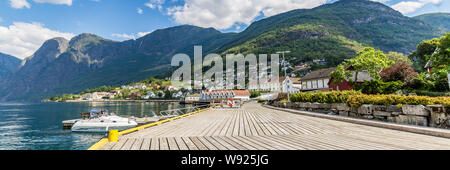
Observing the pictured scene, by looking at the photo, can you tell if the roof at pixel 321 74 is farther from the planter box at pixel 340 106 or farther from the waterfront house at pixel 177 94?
the waterfront house at pixel 177 94

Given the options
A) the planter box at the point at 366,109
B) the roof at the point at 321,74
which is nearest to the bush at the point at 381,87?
the planter box at the point at 366,109

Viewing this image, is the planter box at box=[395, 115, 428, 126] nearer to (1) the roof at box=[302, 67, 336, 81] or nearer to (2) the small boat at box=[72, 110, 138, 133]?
(2) the small boat at box=[72, 110, 138, 133]

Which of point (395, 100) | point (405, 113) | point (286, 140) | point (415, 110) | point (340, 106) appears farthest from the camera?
point (340, 106)

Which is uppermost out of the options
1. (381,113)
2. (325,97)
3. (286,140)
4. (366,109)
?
(325,97)

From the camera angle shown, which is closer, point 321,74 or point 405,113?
point 405,113

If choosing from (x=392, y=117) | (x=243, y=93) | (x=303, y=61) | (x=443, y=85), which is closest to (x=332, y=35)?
(x=303, y=61)

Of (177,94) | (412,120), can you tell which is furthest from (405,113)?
(177,94)

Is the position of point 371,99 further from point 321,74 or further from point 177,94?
point 177,94

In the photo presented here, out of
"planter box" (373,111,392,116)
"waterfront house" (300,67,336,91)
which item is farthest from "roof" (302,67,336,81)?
"planter box" (373,111,392,116)

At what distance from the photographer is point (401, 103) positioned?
7480mm

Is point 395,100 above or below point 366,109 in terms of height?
above
